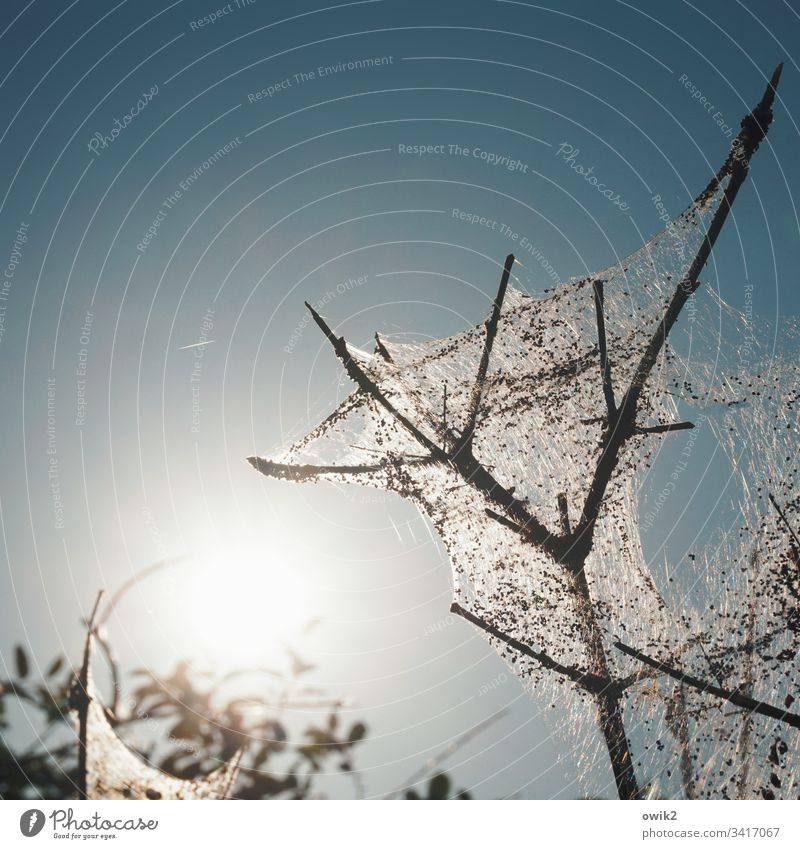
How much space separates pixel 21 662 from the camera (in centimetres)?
199

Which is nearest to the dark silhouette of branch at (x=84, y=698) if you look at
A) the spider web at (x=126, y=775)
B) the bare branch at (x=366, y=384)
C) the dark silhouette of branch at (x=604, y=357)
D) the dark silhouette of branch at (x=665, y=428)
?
the spider web at (x=126, y=775)

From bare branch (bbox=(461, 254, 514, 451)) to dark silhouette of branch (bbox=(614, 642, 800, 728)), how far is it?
1.66 metres

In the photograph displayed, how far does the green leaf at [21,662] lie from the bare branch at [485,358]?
8.68ft

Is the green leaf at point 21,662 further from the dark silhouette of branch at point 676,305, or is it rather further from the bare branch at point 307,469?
the dark silhouette of branch at point 676,305

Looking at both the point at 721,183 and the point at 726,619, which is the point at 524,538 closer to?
the point at 726,619

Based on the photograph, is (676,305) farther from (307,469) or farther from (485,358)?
(307,469)

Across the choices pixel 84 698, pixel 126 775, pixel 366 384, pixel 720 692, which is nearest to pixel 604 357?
pixel 366 384

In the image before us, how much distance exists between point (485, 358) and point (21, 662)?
3216 mm

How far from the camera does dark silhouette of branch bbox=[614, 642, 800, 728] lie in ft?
10.9

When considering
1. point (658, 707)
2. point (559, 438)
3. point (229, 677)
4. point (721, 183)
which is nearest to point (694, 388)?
point (559, 438)

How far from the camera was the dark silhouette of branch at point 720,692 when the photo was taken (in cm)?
332

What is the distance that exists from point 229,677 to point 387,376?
2.89 m
